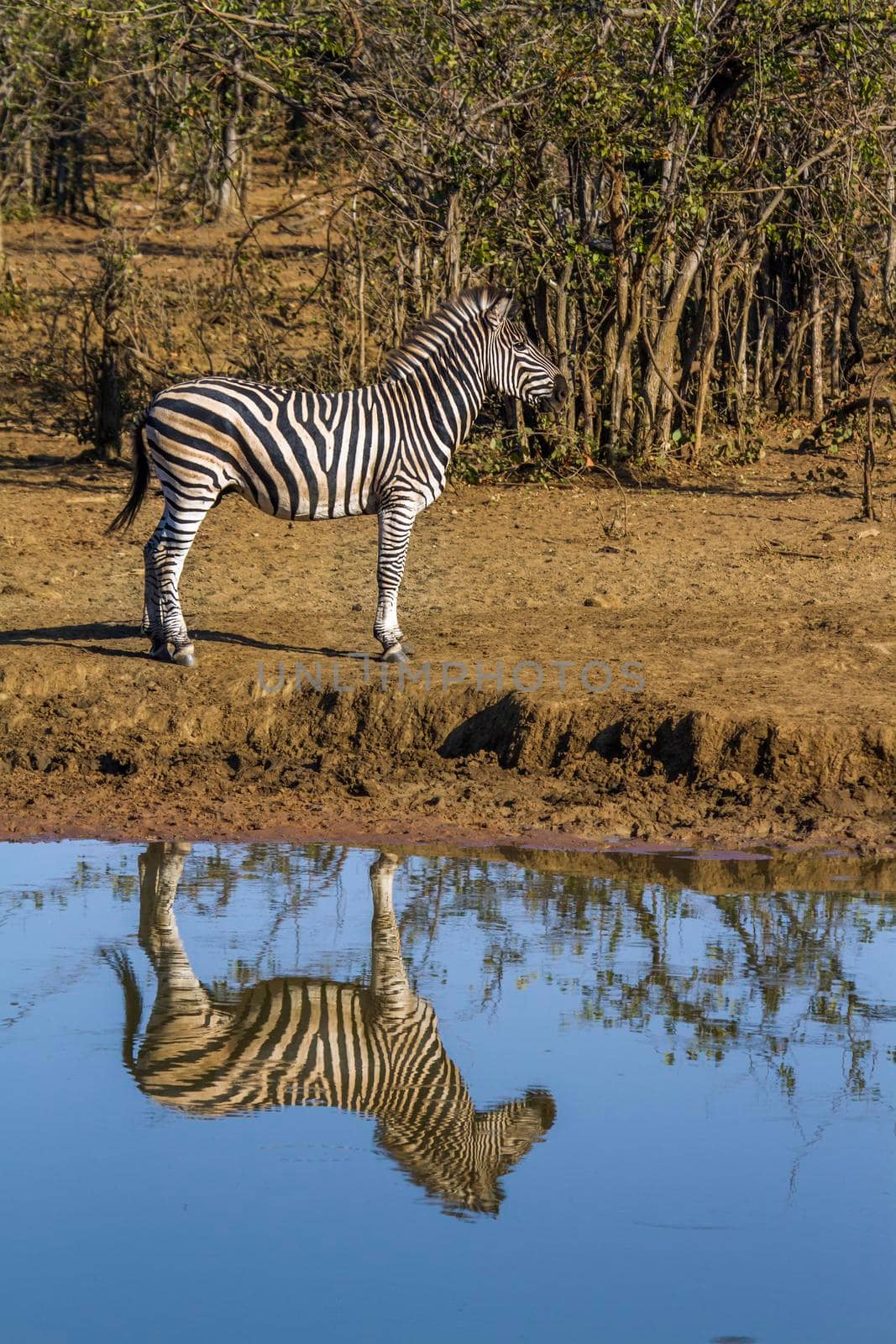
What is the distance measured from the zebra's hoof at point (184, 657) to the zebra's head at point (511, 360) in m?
2.22

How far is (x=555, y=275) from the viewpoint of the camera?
42.0 feet

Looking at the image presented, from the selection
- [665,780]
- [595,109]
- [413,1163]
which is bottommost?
[413,1163]

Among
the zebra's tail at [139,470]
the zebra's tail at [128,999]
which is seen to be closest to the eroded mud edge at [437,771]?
the zebra's tail at [139,470]

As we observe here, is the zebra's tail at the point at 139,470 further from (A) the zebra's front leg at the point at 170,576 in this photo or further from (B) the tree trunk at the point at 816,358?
(B) the tree trunk at the point at 816,358

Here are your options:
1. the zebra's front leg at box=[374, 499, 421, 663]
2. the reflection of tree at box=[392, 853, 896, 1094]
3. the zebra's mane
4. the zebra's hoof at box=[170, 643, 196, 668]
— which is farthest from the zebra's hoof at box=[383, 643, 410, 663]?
the reflection of tree at box=[392, 853, 896, 1094]

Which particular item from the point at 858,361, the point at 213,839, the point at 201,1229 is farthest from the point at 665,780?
the point at 858,361

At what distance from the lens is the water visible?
3.88m

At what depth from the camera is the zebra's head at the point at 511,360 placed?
9.09 meters

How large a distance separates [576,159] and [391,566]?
5.01 m

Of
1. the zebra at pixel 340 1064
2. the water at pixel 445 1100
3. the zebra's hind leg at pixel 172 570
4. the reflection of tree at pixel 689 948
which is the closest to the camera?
the water at pixel 445 1100

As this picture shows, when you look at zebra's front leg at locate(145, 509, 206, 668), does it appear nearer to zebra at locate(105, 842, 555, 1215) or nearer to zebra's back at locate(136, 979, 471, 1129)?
zebra at locate(105, 842, 555, 1215)

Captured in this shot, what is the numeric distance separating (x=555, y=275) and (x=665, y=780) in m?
6.14

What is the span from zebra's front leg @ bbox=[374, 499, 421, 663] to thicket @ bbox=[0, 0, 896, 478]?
3.90m

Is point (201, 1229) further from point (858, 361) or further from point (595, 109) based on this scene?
point (858, 361)
